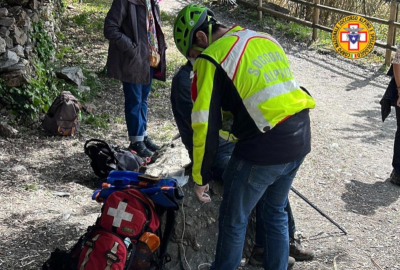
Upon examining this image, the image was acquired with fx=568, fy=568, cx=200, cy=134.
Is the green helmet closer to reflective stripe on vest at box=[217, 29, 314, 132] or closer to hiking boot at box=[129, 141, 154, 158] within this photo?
reflective stripe on vest at box=[217, 29, 314, 132]

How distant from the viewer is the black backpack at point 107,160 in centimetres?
533

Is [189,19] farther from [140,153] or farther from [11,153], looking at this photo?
[11,153]

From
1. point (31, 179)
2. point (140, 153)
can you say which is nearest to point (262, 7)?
point (140, 153)

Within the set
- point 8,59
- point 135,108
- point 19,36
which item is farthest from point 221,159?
point 19,36

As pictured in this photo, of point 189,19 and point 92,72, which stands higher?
point 189,19

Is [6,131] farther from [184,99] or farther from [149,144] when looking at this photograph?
[184,99]

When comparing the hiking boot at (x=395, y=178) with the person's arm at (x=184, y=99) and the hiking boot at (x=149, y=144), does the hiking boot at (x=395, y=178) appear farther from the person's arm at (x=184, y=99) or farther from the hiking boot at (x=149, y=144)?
the person's arm at (x=184, y=99)

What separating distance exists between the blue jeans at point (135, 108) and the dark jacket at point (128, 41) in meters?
0.12

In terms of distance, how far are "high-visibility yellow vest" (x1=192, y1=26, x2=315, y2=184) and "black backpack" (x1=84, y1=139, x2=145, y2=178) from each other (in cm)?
237

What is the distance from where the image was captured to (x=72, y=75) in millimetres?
7758

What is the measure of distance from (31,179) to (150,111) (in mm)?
2681

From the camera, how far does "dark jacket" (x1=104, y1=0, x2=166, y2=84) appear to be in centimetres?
546

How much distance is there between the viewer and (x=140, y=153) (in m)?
5.91

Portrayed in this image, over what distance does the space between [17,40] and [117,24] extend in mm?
2083
